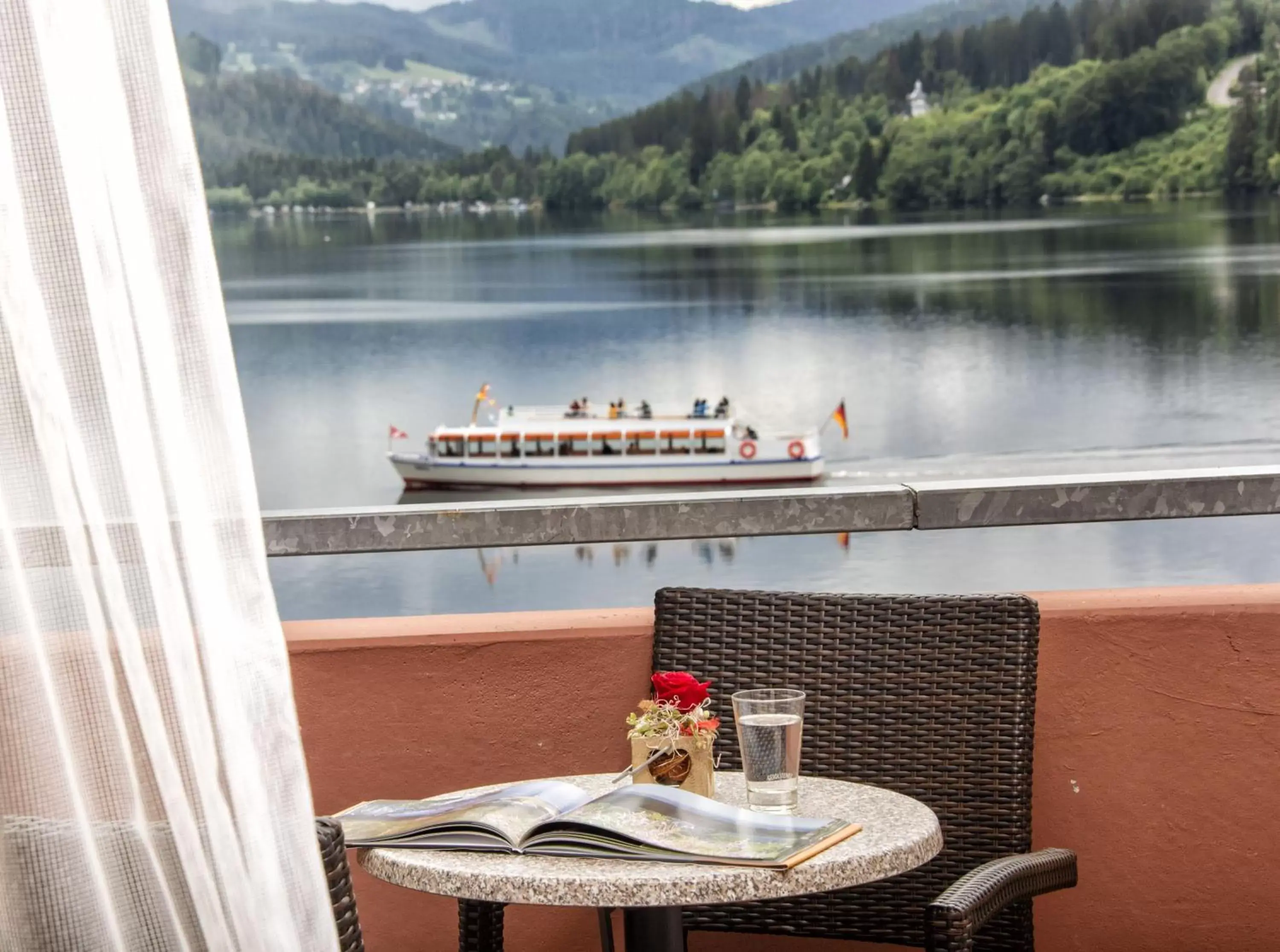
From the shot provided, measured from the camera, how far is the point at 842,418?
29.9 m

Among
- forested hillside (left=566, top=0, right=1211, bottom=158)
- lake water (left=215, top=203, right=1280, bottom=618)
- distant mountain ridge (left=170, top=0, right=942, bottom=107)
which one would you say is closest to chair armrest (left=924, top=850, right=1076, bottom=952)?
lake water (left=215, top=203, right=1280, bottom=618)

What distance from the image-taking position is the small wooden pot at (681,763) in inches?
59.5

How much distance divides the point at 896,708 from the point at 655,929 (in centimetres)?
55

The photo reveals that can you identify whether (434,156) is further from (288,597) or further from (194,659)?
(194,659)

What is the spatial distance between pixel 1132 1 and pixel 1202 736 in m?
29.0

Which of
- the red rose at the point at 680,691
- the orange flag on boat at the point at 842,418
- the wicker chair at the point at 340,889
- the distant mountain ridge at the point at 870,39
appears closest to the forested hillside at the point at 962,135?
the distant mountain ridge at the point at 870,39

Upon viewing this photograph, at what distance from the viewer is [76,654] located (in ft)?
3.00

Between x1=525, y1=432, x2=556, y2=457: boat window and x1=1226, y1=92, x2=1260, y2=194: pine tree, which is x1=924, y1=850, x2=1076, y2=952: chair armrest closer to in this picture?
x1=1226, y1=92, x2=1260, y2=194: pine tree

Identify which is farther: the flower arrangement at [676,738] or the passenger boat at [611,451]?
the passenger boat at [611,451]

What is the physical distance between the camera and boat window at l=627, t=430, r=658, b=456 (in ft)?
95.8

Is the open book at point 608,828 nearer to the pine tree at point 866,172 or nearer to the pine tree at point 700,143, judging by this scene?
the pine tree at point 866,172

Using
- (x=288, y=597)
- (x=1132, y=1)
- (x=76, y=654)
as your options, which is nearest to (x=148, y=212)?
(x=76, y=654)

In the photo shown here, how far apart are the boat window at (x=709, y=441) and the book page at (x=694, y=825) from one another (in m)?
28.1

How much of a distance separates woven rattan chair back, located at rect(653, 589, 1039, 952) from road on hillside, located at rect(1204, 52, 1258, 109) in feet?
86.9
